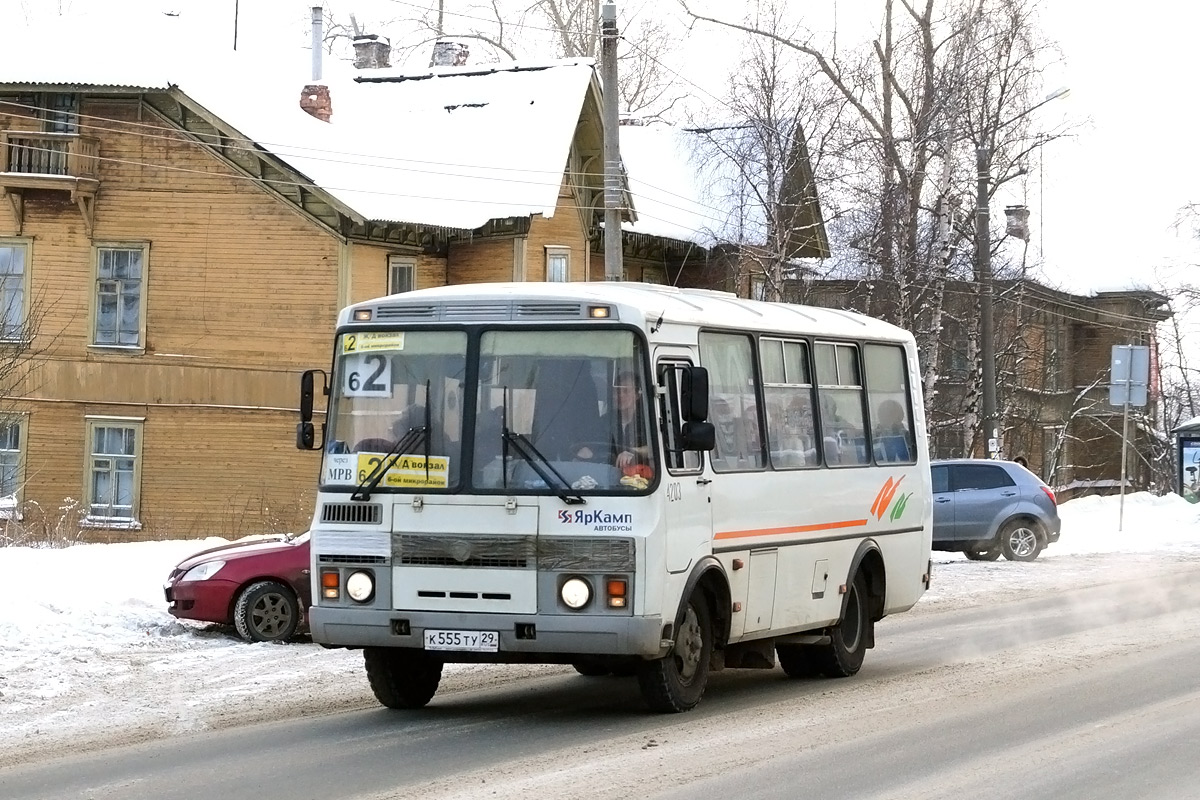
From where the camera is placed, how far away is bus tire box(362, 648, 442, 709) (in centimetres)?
1124

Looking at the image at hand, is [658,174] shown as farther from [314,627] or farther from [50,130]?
[314,627]

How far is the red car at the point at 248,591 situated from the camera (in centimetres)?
1526

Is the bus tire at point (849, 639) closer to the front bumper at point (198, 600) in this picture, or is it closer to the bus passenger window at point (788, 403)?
the bus passenger window at point (788, 403)

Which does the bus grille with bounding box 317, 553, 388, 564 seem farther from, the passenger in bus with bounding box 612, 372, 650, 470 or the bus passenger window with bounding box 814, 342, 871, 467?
the bus passenger window with bounding box 814, 342, 871, 467

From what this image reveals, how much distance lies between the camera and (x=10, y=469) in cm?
3375

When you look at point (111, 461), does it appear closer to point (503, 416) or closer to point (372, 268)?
point (372, 268)

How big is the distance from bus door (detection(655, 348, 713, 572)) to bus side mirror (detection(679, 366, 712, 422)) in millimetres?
164

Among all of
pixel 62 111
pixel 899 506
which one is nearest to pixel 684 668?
pixel 899 506

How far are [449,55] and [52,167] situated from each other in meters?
13.0

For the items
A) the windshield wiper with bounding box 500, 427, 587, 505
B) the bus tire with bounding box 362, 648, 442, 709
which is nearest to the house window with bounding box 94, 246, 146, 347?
the bus tire with bounding box 362, 648, 442, 709

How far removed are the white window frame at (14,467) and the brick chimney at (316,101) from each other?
8.89 m

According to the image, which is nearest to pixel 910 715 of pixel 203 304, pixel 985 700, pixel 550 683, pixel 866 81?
pixel 985 700

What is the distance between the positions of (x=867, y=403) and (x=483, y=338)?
444cm

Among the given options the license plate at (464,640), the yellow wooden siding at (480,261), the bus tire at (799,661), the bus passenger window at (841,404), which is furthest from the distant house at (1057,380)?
the license plate at (464,640)
